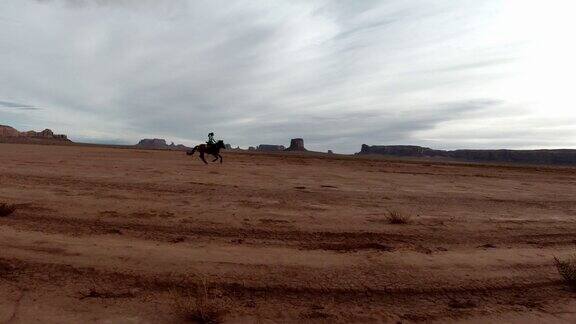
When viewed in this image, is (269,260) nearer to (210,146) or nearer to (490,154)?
(210,146)

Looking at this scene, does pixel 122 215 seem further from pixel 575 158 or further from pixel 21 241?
pixel 575 158

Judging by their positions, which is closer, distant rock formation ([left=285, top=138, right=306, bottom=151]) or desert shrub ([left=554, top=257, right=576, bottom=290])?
desert shrub ([left=554, top=257, right=576, bottom=290])

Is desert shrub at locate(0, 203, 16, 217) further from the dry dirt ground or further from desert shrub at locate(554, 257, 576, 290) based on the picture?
desert shrub at locate(554, 257, 576, 290)

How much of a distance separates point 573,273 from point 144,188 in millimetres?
10010

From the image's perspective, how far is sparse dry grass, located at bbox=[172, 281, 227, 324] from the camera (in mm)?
4203

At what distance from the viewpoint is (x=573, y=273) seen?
5.67 meters

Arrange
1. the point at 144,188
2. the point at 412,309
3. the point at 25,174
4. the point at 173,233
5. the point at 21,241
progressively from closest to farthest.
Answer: the point at 412,309 → the point at 21,241 → the point at 173,233 → the point at 144,188 → the point at 25,174

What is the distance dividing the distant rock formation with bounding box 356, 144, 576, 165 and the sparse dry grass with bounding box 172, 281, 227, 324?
128325mm

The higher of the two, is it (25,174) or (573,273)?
(25,174)

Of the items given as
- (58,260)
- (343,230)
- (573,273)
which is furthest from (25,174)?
(573,273)

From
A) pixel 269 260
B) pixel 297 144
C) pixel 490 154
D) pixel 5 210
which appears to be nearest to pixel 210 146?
pixel 5 210

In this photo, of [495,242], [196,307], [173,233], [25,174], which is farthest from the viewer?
[25,174]

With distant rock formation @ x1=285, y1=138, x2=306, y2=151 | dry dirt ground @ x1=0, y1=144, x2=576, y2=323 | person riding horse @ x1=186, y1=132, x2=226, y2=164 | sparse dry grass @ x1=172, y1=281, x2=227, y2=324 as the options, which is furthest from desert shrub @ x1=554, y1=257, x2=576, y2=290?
distant rock formation @ x1=285, y1=138, x2=306, y2=151

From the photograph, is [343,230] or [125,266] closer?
[125,266]
